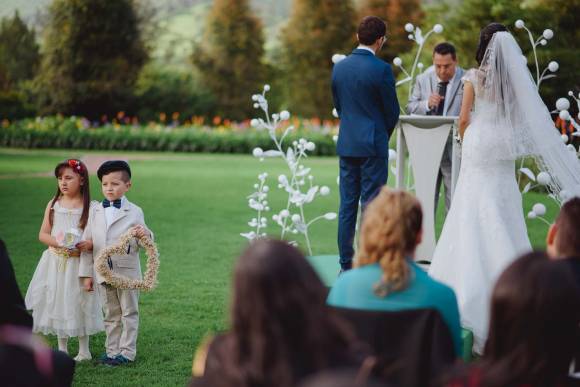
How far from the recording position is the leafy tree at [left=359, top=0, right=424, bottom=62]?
4678 centimetres

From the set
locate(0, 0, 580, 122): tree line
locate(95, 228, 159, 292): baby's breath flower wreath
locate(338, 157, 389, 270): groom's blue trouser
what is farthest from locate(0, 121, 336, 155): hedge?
locate(95, 228, 159, 292): baby's breath flower wreath

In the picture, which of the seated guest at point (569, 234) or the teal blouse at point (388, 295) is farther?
the seated guest at point (569, 234)

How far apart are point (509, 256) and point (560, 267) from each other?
3573 millimetres

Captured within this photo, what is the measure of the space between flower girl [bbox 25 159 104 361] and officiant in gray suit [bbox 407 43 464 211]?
340cm

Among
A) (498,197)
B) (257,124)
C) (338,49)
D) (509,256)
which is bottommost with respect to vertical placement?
(509,256)

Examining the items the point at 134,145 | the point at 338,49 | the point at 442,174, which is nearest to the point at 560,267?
the point at 442,174

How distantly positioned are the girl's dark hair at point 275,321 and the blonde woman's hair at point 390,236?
1004 millimetres

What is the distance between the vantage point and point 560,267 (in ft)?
8.05

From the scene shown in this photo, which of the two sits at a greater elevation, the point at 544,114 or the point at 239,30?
the point at 239,30

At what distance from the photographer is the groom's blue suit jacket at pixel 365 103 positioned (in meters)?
6.46

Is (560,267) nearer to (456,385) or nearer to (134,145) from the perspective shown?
(456,385)

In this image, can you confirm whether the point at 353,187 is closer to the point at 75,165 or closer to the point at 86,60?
the point at 75,165

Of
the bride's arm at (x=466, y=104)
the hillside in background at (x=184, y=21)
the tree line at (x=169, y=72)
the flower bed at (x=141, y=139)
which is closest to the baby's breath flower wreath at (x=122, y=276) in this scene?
the bride's arm at (x=466, y=104)

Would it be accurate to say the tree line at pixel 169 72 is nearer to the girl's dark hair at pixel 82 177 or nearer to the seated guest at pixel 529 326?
the girl's dark hair at pixel 82 177
